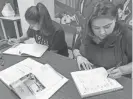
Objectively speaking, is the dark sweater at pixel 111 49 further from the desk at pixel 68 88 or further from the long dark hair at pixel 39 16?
the long dark hair at pixel 39 16

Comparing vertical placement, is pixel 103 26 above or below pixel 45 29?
above

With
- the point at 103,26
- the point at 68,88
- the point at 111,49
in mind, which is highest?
the point at 103,26

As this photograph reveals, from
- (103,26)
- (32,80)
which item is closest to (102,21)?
(103,26)

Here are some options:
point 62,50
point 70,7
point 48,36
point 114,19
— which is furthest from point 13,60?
point 70,7

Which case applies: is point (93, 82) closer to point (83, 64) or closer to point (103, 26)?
point (83, 64)

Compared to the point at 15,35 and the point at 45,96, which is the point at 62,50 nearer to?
the point at 45,96

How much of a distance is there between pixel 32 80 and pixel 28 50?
46 cm

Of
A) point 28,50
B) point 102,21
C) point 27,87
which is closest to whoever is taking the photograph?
point 27,87

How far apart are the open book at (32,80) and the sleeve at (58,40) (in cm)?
45

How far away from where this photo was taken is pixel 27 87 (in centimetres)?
87

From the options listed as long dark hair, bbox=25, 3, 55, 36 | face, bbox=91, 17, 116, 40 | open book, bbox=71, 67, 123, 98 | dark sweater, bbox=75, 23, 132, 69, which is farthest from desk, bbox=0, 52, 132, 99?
long dark hair, bbox=25, 3, 55, 36

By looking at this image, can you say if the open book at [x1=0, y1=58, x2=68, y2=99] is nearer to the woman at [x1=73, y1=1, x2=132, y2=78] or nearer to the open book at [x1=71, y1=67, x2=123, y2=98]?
the open book at [x1=71, y1=67, x2=123, y2=98]

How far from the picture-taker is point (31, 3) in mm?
2355

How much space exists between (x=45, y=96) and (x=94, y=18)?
60 centimetres
